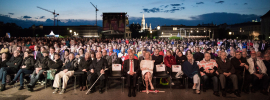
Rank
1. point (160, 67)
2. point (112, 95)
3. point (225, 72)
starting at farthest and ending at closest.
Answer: point (160, 67) < point (225, 72) < point (112, 95)

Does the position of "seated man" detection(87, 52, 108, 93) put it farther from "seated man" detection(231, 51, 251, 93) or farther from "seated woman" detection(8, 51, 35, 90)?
"seated man" detection(231, 51, 251, 93)

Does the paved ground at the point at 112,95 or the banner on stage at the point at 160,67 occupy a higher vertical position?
the banner on stage at the point at 160,67

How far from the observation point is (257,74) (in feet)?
17.8

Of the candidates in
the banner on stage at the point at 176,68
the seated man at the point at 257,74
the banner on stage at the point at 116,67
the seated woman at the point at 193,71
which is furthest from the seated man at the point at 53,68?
the seated man at the point at 257,74

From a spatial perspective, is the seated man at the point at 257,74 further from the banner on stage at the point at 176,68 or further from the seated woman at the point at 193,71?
the banner on stage at the point at 176,68

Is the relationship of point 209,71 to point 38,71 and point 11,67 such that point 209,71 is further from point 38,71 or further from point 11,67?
point 11,67

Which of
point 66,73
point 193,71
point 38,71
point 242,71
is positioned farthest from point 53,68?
point 242,71

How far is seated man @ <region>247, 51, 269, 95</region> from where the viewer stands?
5344 mm

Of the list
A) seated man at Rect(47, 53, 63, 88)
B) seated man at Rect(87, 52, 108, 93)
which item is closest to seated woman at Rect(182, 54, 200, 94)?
seated man at Rect(87, 52, 108, 93)

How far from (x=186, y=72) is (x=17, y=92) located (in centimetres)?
543

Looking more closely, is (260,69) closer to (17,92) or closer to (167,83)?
(167,83)

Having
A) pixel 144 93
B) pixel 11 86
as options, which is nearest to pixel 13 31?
pixel 11 86

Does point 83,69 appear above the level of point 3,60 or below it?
below

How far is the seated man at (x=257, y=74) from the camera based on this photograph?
5.34m
